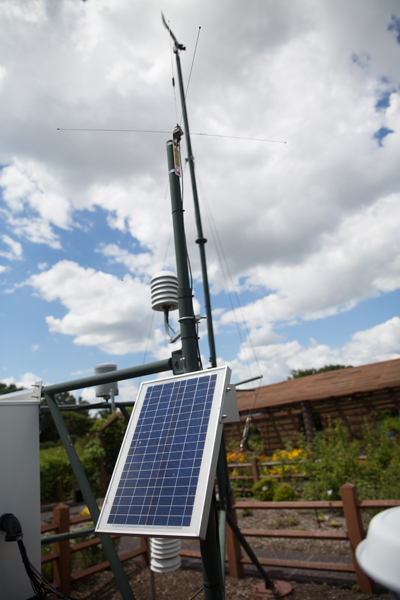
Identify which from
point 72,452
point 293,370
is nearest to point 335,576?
point 72,452

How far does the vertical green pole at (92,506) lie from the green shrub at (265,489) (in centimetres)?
749

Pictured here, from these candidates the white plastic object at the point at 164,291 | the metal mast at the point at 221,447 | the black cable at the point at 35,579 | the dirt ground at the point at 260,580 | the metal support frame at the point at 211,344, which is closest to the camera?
the black cable at the point at 35,579

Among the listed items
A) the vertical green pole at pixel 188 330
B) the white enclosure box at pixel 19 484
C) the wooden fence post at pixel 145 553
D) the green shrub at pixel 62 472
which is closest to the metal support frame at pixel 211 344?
the vertical green pole at pixel 188 330

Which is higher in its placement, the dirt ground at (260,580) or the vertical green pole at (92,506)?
the vertical green pole at (92,506)

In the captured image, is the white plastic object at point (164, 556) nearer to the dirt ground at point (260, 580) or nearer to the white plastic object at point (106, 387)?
the dirt ground at point (260, 580)

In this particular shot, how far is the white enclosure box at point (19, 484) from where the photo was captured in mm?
3402

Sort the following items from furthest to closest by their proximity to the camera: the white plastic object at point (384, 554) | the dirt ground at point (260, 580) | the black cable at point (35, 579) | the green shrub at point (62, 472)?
the green shrub at point (62, 472) → the dirt ground at point (260, 580) → the black cable at point (35, 579) → the white plastic object at point (384, 554)

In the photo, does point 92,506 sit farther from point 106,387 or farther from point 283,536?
point 283,536

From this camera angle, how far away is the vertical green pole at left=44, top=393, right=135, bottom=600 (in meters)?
2.92

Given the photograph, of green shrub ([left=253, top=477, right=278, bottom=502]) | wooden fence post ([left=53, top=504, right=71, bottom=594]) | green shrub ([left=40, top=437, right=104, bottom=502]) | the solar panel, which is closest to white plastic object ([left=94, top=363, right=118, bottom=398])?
the solar panel

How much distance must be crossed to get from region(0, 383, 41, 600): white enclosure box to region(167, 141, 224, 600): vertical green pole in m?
1.77

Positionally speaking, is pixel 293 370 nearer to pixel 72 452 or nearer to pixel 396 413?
pixel 396 413

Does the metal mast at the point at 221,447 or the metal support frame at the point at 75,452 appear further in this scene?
the metal mast at the point at 221,447

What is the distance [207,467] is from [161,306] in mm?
1674
